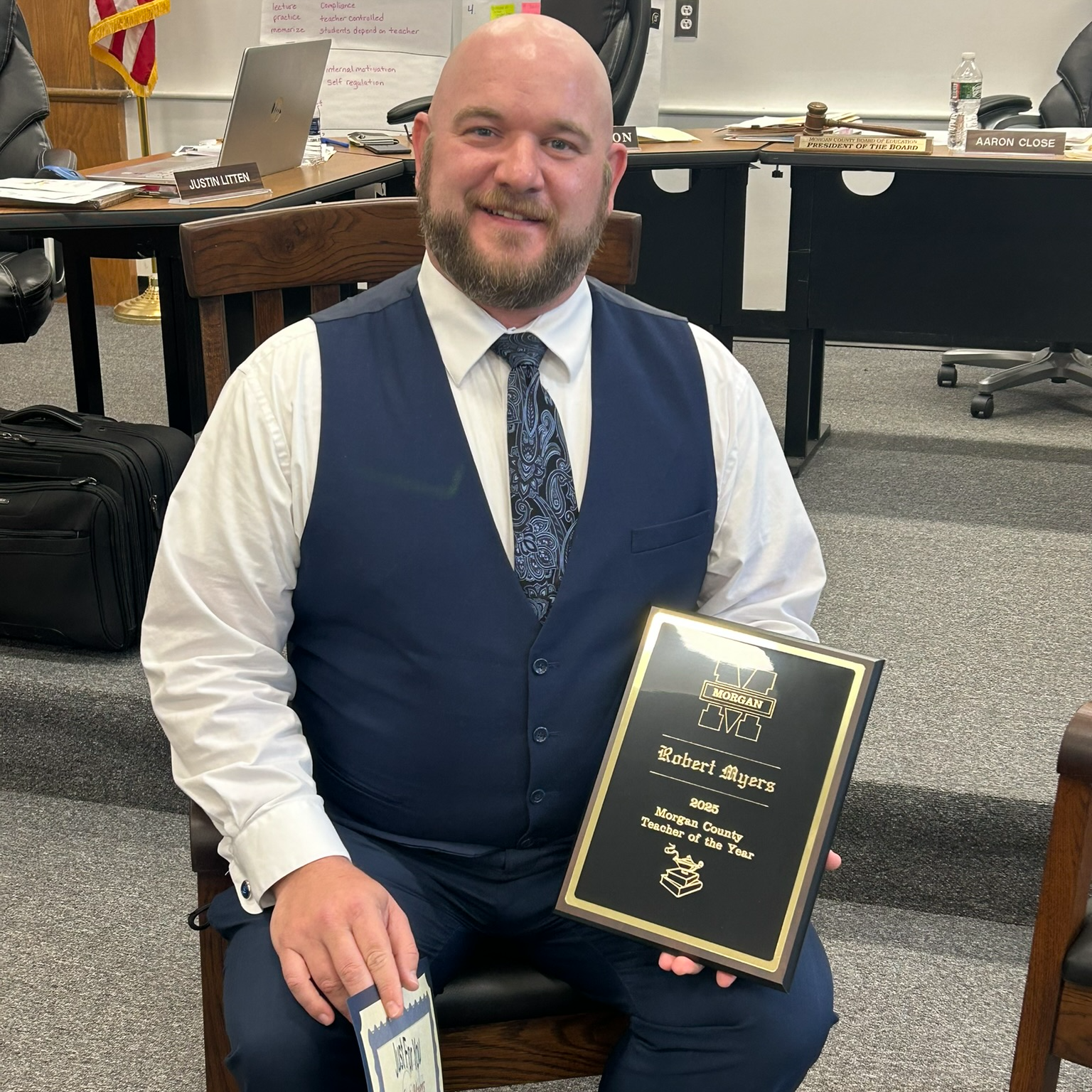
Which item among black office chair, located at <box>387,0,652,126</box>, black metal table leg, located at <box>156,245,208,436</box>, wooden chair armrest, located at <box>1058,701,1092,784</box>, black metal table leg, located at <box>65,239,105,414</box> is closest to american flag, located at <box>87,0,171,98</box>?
black office chair, located at <box>387,0,652,126</box>

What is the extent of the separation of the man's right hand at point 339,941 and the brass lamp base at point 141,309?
12.9 feet

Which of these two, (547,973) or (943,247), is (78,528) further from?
(943,247)

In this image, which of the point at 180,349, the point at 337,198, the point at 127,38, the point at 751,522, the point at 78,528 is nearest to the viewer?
the point at 751,522

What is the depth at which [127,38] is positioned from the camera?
470 centimetres

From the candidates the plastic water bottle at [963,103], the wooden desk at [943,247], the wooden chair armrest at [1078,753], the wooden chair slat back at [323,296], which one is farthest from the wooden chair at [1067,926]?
the plastic water bottle at [963,103]

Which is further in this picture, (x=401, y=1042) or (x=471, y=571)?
(x=471, y=571)

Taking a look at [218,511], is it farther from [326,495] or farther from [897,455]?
[897,455]

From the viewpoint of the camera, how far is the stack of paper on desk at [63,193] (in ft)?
7.48

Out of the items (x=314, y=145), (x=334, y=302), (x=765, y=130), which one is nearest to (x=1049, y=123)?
(x=765, y=130)

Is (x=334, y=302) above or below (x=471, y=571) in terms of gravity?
above

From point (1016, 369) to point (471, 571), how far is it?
310cm

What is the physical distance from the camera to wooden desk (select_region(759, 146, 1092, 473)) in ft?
9.55

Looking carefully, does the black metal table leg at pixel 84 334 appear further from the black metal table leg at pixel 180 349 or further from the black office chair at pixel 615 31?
the black office chair at pixel 615 31

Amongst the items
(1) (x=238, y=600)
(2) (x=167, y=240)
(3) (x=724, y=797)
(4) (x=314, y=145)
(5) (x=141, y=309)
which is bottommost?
(5) (x=141, y=309)
